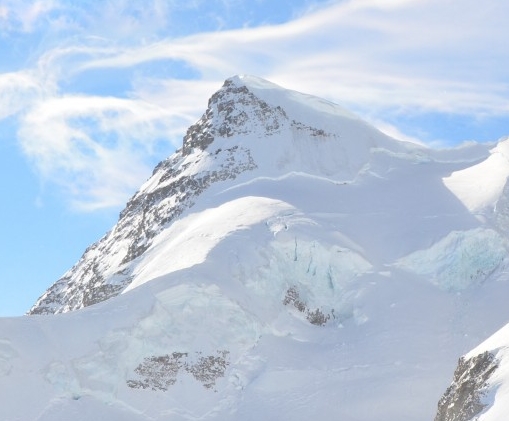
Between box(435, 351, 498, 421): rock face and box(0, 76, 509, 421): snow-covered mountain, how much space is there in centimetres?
1119

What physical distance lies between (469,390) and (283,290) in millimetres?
23147

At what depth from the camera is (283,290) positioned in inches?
2057

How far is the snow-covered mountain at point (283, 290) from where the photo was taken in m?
44.3

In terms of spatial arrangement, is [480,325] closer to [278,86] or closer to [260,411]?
[260,411]

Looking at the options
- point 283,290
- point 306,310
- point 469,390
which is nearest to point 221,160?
point 283,290

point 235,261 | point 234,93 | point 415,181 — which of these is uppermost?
point 234,93

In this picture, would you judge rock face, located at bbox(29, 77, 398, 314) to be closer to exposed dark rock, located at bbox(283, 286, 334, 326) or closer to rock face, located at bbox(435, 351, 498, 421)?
exposed dark rock, located at bbox(283, 286, 334, 326)

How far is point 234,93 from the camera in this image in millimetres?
76688

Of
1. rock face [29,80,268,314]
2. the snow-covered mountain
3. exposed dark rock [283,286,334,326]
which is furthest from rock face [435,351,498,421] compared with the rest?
rock face [29,80,268,314]

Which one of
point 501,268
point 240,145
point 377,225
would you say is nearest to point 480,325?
point 501,268

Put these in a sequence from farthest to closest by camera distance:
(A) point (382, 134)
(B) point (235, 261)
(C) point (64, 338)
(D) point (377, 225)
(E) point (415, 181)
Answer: (A) point (382, 134)
(E) point (415, 181)
(D) point (377, 225)
(B) point (235, 261)
(C) point (64, 338)

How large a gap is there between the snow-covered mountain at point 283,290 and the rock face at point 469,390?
11192 millimetres

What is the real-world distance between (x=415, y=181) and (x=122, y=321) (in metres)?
26.8

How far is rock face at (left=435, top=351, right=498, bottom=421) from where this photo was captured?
28494 mm
